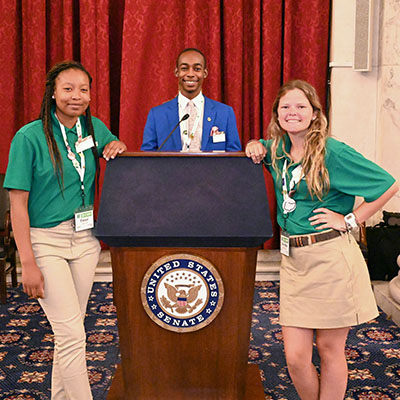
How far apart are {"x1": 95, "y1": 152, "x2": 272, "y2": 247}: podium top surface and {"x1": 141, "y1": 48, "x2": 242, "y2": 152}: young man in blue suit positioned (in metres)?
1.31

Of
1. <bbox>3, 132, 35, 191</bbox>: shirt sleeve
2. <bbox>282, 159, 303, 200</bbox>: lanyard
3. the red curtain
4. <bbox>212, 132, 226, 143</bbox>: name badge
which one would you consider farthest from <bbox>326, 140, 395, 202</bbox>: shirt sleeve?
the red curtain

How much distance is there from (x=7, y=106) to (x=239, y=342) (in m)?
3.45

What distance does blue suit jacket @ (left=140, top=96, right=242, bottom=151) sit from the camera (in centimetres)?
330

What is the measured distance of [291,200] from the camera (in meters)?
1.98

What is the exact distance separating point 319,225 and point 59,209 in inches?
37.6

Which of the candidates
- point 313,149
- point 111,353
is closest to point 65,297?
point 313,149

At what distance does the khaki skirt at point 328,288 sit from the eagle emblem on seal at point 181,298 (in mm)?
362

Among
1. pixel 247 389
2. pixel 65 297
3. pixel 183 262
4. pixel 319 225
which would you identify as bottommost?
pixel 247 389

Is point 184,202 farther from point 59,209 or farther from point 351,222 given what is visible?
point 351,222

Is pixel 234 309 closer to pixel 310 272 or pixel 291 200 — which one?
pixel 310 272

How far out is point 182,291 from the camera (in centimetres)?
195

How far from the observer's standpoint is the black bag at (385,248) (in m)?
3.96

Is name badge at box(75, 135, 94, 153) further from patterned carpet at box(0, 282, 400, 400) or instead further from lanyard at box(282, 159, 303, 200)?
patterned carpet at box(0, 282, 400, 400)

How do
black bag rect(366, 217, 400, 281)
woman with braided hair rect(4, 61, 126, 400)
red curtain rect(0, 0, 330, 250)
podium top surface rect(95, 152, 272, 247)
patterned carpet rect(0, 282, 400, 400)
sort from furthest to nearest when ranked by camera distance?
red curtain rect(0, 0, 330, 250) < black bag rect(366, 217, 400, 281) < patterned carpet rect(0, 282, 400, 400) < woman with braided hair rect(4, 61, 126, 400) < podium top surface rect(95, 152, 272, 247)
